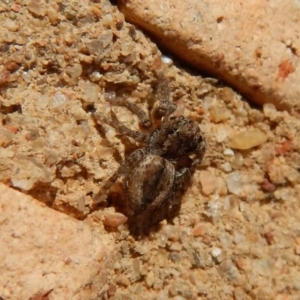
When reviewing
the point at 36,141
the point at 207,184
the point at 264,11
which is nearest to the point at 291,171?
the point at 207,184

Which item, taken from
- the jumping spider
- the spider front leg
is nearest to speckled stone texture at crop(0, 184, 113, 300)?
the jumping spider

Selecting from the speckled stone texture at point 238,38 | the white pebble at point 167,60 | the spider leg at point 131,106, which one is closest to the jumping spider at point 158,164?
the spider leg at point 131,106

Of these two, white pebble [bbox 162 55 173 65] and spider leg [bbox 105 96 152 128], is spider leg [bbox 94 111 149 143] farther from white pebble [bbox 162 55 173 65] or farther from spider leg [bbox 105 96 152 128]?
white pebble [bbox 162 55 173 65]

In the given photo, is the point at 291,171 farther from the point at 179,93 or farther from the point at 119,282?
the point at 119,282

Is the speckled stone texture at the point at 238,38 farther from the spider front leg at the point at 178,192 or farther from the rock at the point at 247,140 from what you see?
the spider front leg at the point at 178,192

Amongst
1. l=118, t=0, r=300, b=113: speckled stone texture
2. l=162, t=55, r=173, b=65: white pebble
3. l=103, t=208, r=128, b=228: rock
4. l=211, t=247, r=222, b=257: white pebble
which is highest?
l=118, t=0, r=300, b=113: speckled stone texture

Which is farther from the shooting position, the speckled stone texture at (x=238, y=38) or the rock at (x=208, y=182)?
the rock at (x=208, y=182)

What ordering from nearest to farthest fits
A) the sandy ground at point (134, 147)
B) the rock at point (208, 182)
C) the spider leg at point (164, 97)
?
the sandy ground at point (134, 147)
the spider leg at point (164, 97)
the rock at point (208, 182)
